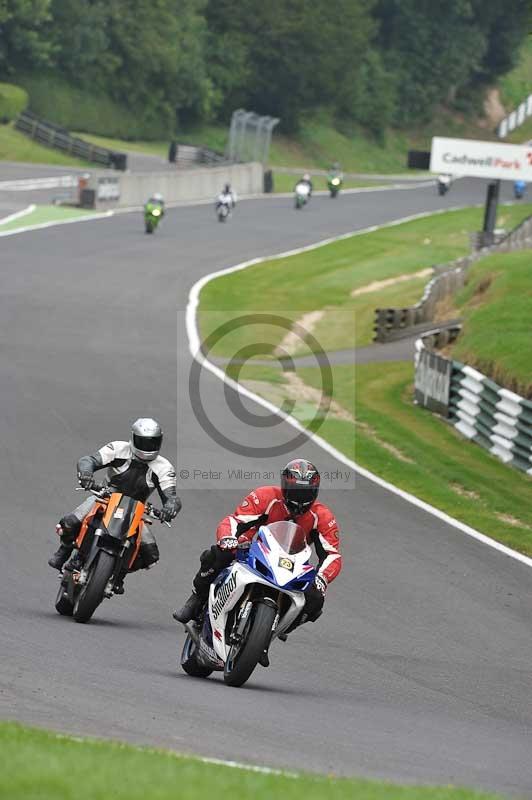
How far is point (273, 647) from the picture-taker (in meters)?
12.1

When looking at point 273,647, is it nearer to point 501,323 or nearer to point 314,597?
point 314,597

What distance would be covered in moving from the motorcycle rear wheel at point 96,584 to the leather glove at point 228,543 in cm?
154

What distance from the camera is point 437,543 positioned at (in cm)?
1680

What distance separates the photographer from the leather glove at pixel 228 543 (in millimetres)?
10469

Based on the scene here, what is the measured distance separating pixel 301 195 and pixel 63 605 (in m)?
56.7

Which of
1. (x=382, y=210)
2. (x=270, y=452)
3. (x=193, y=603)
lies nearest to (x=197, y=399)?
(x=270, y=452)

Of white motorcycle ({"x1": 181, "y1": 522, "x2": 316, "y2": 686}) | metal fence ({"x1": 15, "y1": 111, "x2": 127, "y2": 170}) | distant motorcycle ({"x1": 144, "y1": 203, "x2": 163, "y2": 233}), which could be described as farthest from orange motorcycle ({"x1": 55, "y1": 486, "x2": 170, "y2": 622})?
metal fence ({"x1": 15, "y1": 111, "x2": 127, "y2": 170})

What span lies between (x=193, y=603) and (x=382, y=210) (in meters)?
61.8

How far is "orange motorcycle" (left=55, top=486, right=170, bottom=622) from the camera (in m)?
11.7

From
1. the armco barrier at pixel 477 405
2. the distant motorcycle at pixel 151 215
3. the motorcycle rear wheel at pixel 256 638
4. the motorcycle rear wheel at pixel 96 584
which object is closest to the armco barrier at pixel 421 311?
the armco barrier at pixel 477 405

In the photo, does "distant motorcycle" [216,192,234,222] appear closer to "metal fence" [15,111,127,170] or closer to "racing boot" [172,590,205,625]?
"metal fence" [15,111,127,170]

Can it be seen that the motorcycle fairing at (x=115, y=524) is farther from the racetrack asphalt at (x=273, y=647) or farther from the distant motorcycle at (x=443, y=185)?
the distant motorcycle at (x=443, y=185)

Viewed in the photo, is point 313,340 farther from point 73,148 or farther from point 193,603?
point 73,148

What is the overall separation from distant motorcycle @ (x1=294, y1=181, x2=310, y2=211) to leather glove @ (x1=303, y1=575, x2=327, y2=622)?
5797 cm
